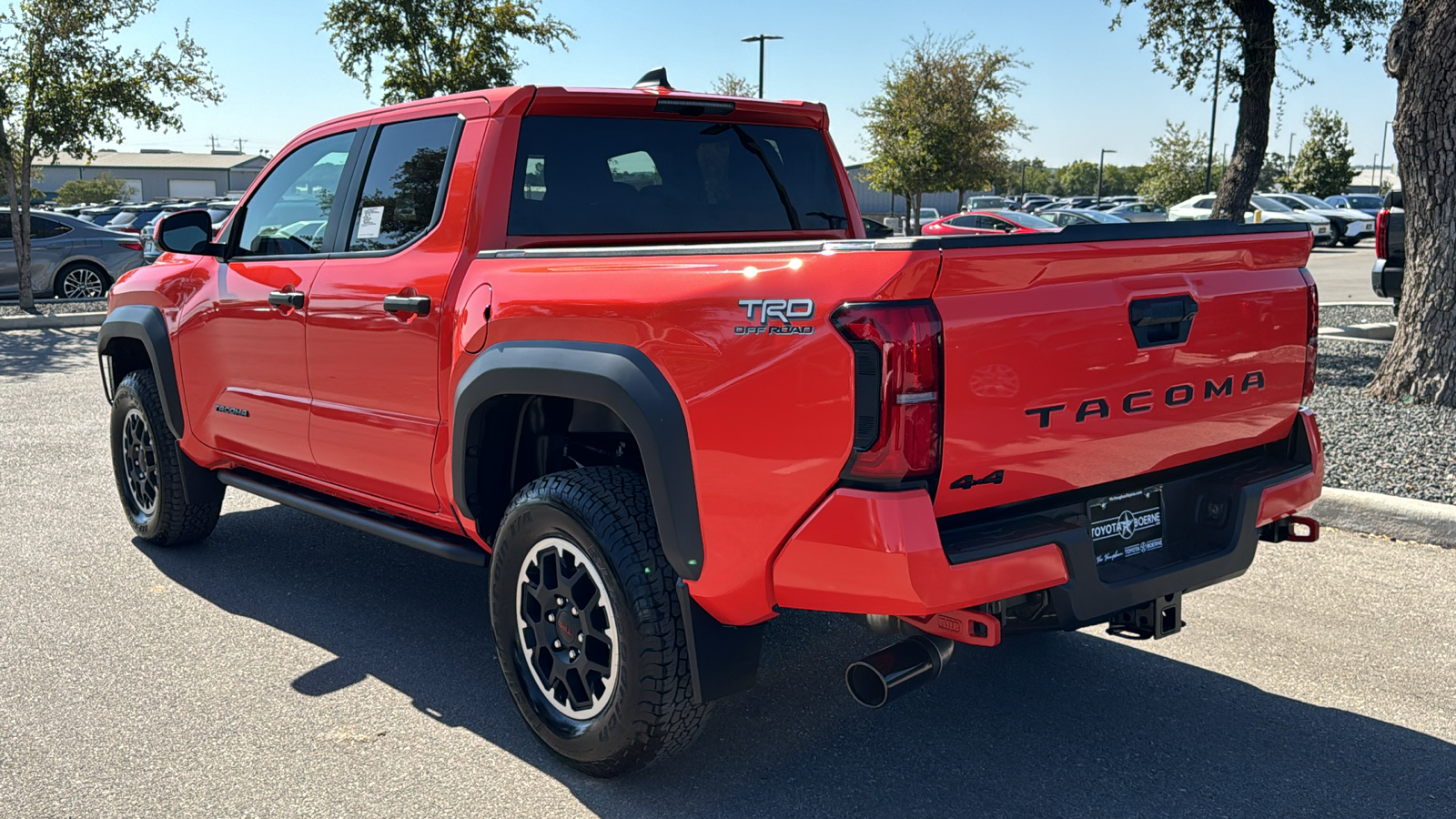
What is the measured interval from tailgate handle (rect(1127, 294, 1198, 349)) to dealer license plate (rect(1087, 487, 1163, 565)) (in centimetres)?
43

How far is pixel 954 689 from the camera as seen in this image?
157 inches

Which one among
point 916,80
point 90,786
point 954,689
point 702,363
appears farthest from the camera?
point 916,80

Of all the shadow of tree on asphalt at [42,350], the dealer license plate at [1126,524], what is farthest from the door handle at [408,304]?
the shadow of tree on asphalt at [42,350]

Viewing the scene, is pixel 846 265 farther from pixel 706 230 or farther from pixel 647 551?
pixel 706 230

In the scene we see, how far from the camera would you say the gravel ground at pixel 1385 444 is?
631cm

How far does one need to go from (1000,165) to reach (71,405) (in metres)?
36.2

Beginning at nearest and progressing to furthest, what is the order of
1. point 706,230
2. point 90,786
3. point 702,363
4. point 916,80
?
point 702,363, point 90,786, point 706,230, point 916,80

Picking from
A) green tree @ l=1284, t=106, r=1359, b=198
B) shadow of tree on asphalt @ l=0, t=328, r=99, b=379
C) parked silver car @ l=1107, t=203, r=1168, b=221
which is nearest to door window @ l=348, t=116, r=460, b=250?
shadow of tree on asphalt @ l=0, t=328, r=99, b=379

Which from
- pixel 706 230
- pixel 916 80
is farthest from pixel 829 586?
pixel 916 80

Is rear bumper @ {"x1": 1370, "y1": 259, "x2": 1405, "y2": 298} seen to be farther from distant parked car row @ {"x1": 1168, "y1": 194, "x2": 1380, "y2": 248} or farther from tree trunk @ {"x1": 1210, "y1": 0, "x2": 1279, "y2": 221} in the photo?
distant parked car row @ {"x1": 1168, "y1": 194, "x2": 1380, "y2": 248}

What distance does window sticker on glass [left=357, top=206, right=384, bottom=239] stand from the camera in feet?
14.0

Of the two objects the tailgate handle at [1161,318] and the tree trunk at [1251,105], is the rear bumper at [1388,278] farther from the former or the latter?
the tailgate handle at [1161,318]

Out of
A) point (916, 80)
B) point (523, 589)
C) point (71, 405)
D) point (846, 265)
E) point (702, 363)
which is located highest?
point (916, 80)

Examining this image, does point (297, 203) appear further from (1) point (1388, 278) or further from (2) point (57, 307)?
(2) point (57, 307)
